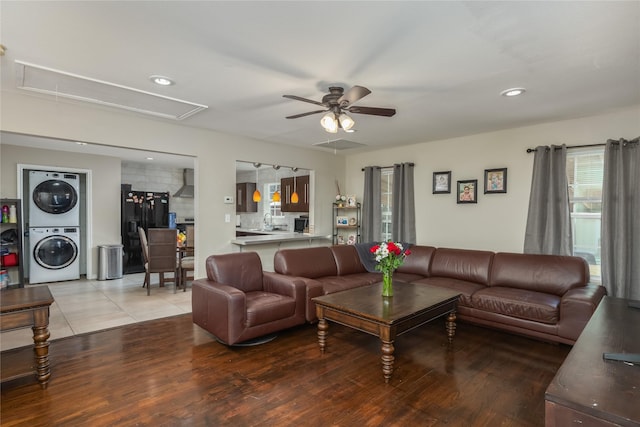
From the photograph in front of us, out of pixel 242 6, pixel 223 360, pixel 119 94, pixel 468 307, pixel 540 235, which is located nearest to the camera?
pixel 242 6

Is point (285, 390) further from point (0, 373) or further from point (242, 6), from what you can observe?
point (242, 6)

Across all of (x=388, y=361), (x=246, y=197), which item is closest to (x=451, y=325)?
(x=388, y=361)

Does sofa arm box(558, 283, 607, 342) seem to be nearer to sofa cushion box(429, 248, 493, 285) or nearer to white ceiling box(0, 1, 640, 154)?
sofa cushion box(429, 248, 493, 285)

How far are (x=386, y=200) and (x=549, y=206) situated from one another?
253cm

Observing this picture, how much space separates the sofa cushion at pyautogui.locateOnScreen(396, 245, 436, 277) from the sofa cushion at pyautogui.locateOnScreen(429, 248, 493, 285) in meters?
0.07

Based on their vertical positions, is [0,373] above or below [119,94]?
below

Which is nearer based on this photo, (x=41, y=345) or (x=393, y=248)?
(x=41, y=345)

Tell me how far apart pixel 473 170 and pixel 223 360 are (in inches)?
165

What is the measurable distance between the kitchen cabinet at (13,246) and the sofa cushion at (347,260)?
12.5 feet

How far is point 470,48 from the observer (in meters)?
2.26

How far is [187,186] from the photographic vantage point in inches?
308

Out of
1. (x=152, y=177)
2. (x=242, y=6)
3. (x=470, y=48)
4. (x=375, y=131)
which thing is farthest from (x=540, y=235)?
(x=152, y=177)

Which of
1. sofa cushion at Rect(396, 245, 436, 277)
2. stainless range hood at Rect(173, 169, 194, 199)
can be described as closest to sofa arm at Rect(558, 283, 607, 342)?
sofa cushion at Rect(396, 245, 436, 277)

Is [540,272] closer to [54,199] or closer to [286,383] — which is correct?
[286,383]
